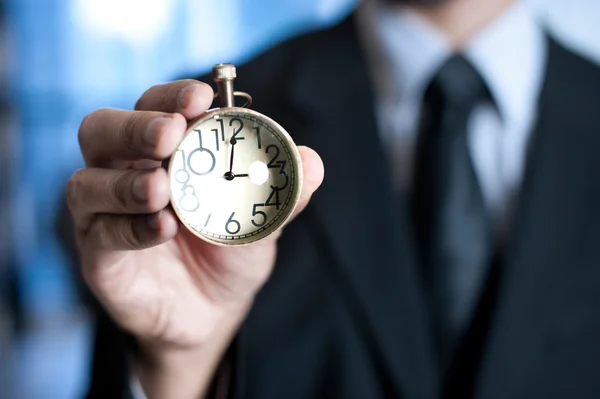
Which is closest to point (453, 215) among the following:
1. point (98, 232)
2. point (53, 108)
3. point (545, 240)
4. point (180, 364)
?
point (545, 240)

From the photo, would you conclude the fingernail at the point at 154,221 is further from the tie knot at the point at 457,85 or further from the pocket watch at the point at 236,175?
the tie knot at the point at 457,85

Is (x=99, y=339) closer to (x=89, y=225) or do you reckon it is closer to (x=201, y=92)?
(x=89, y=225)

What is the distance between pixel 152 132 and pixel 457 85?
2.35 feet

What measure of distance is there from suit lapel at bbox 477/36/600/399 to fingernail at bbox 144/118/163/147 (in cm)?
73

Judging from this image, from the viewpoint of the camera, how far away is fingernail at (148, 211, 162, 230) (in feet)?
2.09

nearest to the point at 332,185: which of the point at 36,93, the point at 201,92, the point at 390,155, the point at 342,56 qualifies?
the point at 390,155

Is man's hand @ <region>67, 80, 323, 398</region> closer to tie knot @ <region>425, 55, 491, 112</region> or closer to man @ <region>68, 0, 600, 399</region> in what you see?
man @ <region>68, 0, 600, 399</region>

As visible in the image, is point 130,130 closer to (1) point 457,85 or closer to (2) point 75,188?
(2) point 75,188

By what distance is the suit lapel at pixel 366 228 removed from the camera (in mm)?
1118

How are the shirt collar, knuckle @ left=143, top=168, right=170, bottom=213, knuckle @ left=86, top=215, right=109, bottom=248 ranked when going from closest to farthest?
1. knuckle @ left=143, top=168, right=170, bottom=213
2. knuckle @ left=86, top=215, right=109, bottom=248
3. the shirt collar

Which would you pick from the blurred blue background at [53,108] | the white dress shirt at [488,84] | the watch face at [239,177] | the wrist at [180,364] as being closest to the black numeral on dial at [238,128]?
the watch face at [239,177]

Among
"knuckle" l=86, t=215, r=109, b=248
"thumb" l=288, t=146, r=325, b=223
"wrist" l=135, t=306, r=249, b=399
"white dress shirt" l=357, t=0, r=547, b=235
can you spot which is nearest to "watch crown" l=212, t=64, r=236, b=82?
"thumb" l=288, t=146, r=325, b=223

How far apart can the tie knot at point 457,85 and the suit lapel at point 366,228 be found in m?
0.13

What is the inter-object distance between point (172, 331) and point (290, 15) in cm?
181
